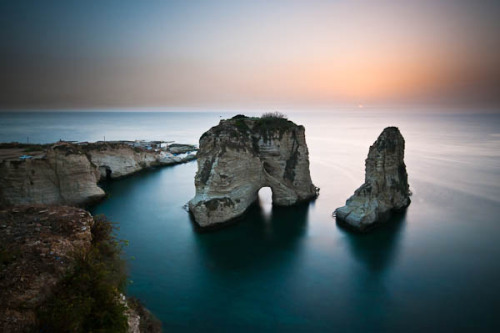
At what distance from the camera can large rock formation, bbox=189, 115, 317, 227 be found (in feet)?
59.0

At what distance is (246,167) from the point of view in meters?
19.6

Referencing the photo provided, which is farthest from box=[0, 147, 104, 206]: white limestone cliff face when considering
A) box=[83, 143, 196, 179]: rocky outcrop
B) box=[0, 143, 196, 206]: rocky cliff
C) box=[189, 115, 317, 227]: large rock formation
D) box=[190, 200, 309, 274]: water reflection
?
box=[190, 200, 309, 274]: water reflection

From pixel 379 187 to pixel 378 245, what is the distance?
4328mm

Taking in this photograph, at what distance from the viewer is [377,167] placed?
Answer: 1822cm

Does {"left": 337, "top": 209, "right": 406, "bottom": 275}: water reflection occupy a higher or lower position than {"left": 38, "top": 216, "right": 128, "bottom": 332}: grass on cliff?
lower

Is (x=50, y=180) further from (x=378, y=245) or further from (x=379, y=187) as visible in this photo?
(x=379, y=187)

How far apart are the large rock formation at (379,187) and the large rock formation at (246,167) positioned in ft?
16.8

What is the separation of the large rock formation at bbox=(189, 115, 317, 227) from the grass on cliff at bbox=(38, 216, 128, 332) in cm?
1274

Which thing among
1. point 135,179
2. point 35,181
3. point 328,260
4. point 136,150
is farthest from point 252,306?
point 136,150

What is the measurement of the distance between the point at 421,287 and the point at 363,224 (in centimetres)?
556

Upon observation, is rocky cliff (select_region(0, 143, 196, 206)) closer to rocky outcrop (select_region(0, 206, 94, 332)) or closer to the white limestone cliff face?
the white limestone cliff face

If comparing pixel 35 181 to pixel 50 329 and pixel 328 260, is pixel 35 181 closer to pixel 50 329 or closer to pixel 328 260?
pixel 50 329

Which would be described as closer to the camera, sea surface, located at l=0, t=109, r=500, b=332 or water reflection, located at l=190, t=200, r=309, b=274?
sea surface, located at l=0, t=109, r=500, b=332

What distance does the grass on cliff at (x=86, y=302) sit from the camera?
3881 mm
